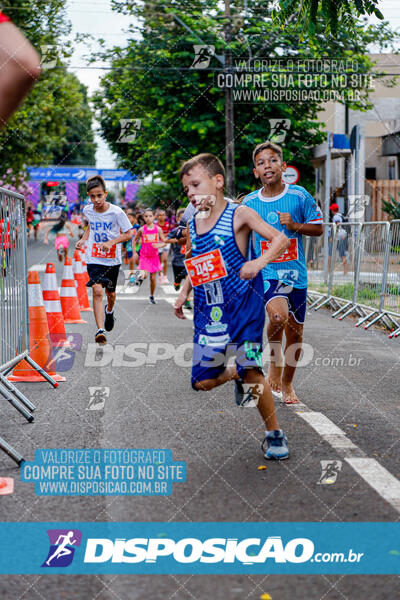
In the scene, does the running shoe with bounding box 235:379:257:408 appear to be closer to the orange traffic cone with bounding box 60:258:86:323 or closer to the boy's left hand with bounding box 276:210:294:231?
the boy's left hand with bounding box 276:210:294:231

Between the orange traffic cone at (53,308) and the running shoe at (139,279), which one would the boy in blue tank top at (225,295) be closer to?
the orange traffic cone at (53,308)

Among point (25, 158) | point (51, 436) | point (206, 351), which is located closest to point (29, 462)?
point (51, 436)

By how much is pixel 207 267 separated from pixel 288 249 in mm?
1775

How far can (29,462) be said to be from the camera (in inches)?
191

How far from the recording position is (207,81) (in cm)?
2888

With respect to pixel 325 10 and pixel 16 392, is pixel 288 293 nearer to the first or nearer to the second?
pixel 16 392

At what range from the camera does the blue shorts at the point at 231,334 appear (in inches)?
189

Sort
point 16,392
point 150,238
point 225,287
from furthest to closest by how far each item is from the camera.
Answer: point 150,238, point 16,392, point 225,287

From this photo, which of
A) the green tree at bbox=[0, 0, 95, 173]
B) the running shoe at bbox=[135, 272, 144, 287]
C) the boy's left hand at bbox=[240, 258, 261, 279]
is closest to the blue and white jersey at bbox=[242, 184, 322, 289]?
the boy's left hand at bbox=[240, 258, 261, 279]

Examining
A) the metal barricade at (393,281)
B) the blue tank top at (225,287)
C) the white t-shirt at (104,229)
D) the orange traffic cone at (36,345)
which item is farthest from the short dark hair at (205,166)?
the metal barricade at (393,281)

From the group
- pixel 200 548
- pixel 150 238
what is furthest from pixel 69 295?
pixel 200 548

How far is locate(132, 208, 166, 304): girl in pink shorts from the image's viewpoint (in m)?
16.3

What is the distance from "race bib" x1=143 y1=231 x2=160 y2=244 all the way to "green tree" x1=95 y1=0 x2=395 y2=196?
38.3 ft

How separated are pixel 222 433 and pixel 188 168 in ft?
5.76
